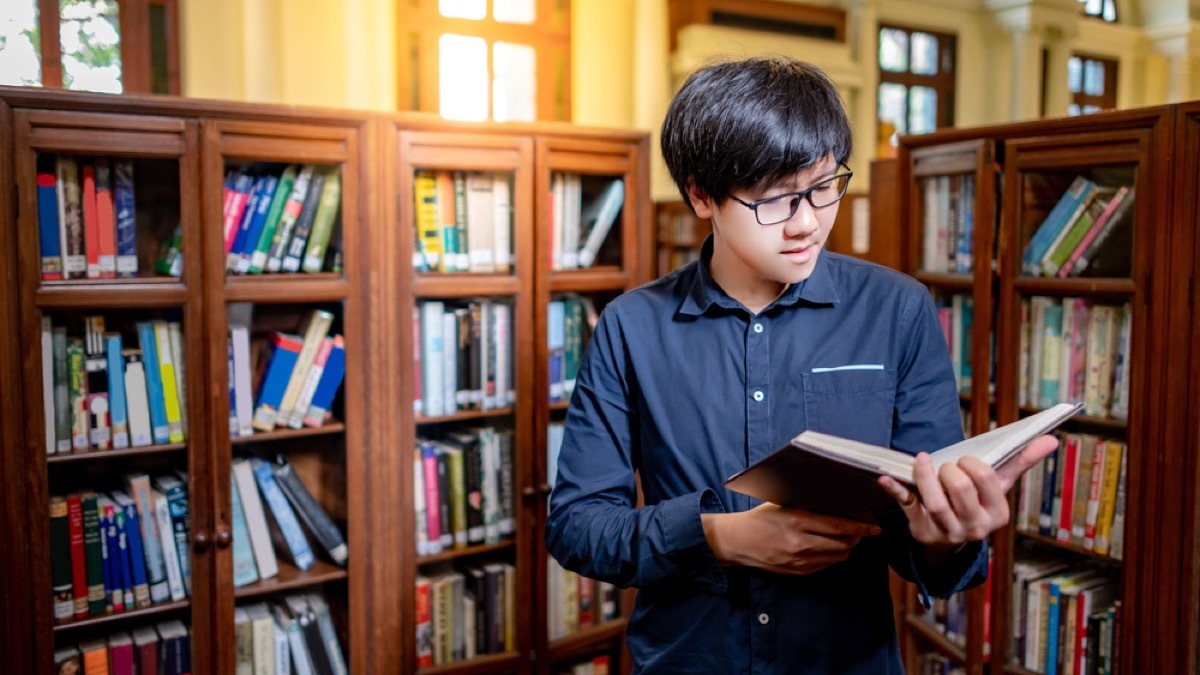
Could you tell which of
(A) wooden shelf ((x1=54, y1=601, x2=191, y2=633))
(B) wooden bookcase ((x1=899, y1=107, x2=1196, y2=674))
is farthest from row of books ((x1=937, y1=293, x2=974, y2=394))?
(A) wooden shelf ((x1=54, y1=601, x2=191, y2=633))

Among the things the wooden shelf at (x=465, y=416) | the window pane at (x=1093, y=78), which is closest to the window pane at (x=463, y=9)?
the wooden shelf at (x=465, y=416)

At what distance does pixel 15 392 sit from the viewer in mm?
1834

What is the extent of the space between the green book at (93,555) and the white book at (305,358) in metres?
0.42

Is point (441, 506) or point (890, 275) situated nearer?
point (890, 275)

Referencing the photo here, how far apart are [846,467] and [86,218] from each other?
1.73 meters

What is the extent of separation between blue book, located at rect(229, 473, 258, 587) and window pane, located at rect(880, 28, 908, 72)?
21.2ft

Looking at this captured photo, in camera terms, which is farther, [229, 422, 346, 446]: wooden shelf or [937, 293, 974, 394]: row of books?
[937, 293, 974, 394]: row of books

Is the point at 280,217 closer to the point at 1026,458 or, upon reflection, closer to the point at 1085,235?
the point at 1026,458

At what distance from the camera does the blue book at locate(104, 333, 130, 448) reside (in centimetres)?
199

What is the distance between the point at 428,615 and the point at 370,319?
79 cm

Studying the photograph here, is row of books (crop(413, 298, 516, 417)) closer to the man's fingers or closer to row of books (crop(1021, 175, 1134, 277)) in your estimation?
row of books (crop(1021, 175, 1134, 277))

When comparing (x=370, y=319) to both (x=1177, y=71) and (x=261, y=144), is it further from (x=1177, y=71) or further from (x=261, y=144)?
(x=1177, y=71)

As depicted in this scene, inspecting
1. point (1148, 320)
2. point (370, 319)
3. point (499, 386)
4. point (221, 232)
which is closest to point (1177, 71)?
point (1148, 320)

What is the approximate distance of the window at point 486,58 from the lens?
475 centimetres
